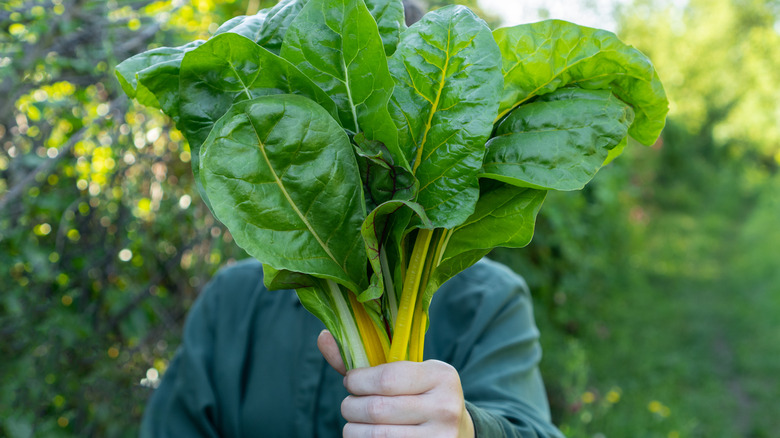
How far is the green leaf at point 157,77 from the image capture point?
2.90 ft

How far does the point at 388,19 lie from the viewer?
0.93 meters

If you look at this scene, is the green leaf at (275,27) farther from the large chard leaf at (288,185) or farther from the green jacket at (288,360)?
the green jacket at (288,360)

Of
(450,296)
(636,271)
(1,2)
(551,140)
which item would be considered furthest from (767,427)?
(1,2)

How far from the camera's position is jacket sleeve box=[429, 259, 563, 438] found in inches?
59.9

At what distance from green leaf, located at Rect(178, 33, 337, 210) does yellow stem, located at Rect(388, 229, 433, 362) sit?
0.25 meters

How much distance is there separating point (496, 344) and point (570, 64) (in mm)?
960

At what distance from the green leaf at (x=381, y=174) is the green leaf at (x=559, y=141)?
13 centimetres

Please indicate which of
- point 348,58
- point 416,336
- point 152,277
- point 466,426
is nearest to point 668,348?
point 152,277

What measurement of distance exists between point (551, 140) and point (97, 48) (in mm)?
2111

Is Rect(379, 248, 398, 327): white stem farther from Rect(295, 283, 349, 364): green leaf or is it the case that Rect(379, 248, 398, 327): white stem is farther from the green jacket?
the green jacket

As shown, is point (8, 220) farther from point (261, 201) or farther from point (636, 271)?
point (636, 271)

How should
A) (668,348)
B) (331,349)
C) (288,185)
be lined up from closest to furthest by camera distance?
(288,185)
(331,349)
(668,348)

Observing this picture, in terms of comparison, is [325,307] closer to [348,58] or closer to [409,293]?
[409,293]

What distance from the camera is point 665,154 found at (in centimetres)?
1545
